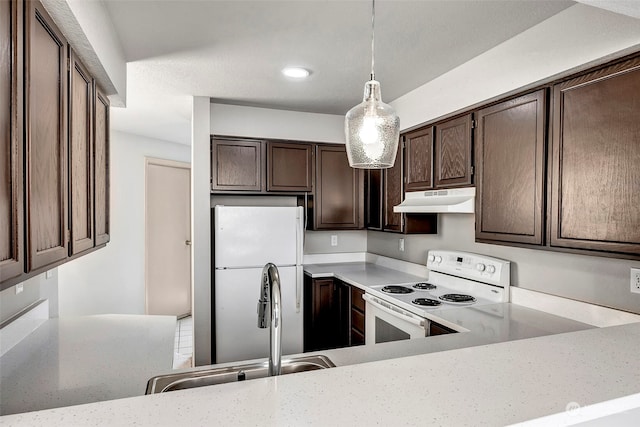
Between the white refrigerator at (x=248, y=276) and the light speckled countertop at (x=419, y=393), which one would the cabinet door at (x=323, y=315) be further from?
the light speckled countertop at (x=419, y=393)

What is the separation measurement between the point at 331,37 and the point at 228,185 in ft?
5.64

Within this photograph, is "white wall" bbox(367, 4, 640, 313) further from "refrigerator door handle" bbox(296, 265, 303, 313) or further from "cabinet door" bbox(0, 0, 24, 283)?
"cabinet door" bbox(0, 0, 24, 283)

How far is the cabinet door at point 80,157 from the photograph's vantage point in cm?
134

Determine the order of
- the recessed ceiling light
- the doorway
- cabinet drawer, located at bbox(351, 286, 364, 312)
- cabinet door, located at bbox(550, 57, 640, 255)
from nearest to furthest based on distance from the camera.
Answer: cabinet door, located at bbox(550, 57, 640, 255), the recessed ceiling light, cabinet drawer, located at bbox(351, 286, 364, 312), the doorway

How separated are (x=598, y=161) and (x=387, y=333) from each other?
1590mm

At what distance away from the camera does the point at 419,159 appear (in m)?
2.84

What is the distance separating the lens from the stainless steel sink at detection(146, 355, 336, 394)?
1241mm

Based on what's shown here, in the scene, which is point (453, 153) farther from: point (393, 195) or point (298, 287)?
point (298, 287)

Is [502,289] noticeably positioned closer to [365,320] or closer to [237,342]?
[365,320]

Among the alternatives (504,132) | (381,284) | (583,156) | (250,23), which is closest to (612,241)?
(583,156)

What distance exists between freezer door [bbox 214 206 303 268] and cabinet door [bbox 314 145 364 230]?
430 mm

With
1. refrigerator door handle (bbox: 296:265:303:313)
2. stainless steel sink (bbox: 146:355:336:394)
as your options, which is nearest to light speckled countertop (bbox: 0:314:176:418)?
stainless steel sink (bbox: 146:355:336:394)

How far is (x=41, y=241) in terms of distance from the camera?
105cm

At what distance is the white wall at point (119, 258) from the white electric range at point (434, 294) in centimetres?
312
